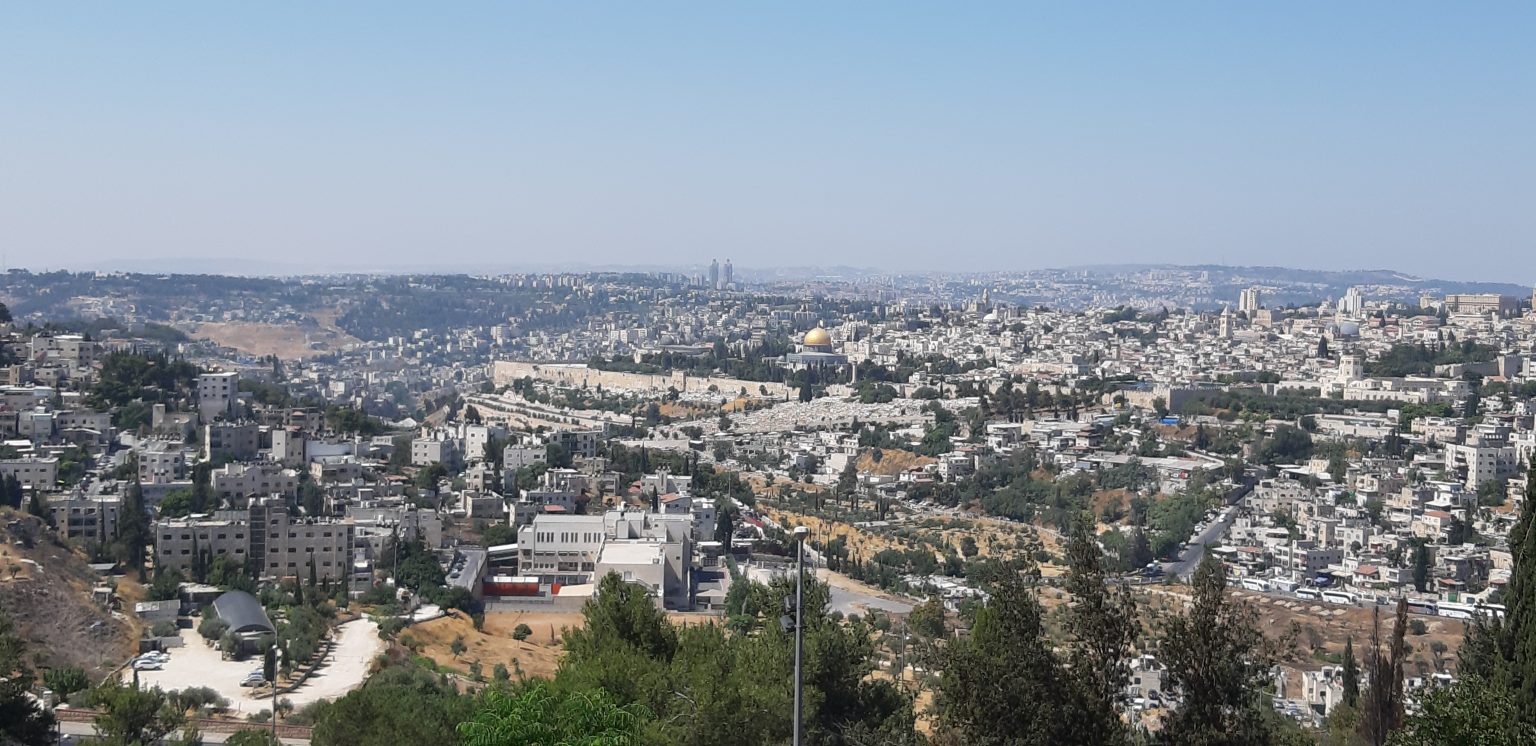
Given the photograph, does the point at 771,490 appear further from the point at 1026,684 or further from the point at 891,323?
the point at 891,323

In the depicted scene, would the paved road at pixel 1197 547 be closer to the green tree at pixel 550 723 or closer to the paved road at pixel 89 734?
the paved road at pixel 89 734

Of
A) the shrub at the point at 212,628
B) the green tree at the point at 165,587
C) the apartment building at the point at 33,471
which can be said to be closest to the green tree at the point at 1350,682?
the shrub at the point at 212,628

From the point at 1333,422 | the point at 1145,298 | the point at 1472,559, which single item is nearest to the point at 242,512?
the point at 1472,559

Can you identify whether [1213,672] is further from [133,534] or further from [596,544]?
[133,534]

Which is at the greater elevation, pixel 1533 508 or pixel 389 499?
pixel 1533 508

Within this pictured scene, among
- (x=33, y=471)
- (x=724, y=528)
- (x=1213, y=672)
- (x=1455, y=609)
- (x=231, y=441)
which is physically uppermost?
(x=1213, y=672)

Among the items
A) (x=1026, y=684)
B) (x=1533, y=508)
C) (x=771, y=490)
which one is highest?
(x=1533, y=508)

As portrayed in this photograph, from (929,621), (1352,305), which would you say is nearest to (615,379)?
(929,621)
